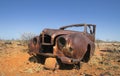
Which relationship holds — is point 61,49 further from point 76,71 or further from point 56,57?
point 76,71

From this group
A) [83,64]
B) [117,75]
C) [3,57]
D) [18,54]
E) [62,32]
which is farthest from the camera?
[18,54]

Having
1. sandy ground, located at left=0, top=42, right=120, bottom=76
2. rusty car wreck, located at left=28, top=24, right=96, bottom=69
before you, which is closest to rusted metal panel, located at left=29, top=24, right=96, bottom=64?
rusty car wreck, located at left=28, top=24, right=96, bottom=69

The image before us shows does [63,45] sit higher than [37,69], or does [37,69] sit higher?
[63,45]

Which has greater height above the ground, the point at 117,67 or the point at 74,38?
the point at 74,38

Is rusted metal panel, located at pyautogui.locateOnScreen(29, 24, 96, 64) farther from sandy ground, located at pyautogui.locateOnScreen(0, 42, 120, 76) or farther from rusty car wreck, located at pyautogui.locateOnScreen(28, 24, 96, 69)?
sandy ground, located at pyautogui.locateOnScreen(0, 42, 120, 76)

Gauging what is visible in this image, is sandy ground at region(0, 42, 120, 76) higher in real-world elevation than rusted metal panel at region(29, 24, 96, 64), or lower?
lower

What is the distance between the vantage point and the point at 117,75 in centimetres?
669

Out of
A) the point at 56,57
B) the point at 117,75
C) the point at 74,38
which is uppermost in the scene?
the point at 74,38

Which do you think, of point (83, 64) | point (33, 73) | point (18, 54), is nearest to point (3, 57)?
point (18, 54)

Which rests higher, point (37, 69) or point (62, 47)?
point (62, 47)

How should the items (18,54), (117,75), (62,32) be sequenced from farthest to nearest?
(18,54)
(62,32)
(117,75)

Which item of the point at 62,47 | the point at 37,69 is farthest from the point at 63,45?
the point at 37,69

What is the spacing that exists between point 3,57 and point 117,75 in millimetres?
4527

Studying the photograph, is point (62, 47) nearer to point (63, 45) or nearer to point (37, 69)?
point (63, 45)
